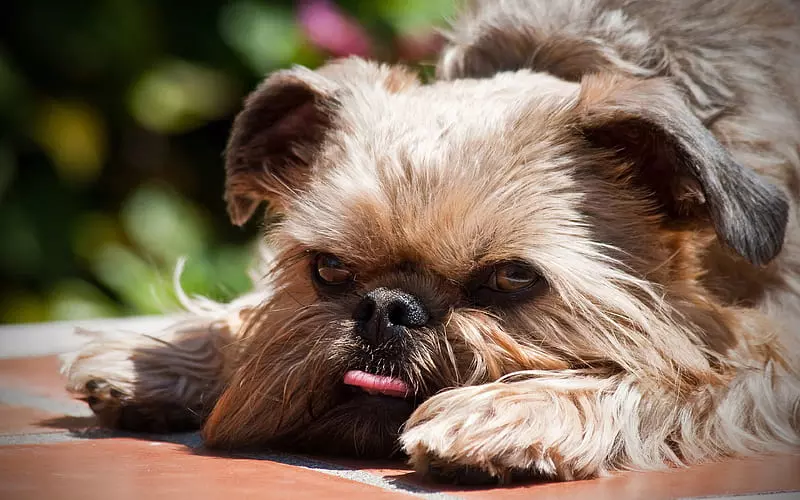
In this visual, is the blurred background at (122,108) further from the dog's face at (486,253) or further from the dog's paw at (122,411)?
the dog's face at (486,253)

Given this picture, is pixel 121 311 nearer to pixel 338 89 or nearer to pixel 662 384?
pixel 338 89

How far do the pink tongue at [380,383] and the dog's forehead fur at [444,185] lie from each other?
25 cm

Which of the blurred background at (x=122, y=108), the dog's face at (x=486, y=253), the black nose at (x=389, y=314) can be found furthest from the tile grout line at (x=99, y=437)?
the blurred background at (x=122, y=108)

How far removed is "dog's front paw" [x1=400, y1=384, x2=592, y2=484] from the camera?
2.24 meters

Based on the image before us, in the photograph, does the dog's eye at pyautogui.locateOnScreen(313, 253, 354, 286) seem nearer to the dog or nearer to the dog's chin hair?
the dog

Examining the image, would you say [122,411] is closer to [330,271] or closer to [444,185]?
[330,271]

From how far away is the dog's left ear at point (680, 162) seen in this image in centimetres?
257

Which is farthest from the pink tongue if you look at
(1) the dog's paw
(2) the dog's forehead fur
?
(1) the dog's paw

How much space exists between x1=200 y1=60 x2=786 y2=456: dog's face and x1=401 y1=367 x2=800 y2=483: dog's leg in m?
0.08

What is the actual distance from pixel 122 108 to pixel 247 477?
4.17 meters

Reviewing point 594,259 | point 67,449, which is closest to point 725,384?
point 594,259

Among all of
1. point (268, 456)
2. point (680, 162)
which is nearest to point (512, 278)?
point (680, 162)

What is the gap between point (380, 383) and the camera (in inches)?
98.6

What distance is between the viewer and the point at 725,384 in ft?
8.93
